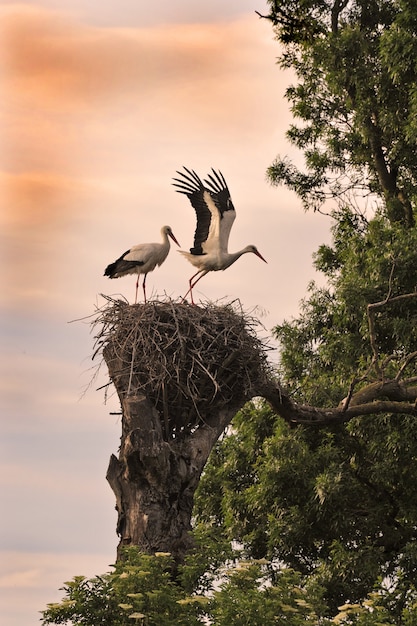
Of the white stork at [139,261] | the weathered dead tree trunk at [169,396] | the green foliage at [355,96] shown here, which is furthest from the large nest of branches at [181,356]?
the green foliage at [355,96]

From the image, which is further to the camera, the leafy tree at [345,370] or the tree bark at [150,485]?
the leafy tree at [345,370]

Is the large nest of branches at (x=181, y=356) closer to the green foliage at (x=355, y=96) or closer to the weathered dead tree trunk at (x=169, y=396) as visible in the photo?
A: the weathered dead tree trunk at (x=169, y=396)

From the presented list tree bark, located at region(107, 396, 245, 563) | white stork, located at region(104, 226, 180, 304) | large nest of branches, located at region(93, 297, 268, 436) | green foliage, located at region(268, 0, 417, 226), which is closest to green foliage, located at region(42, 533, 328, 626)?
tree bark, located at region(107, 396, 245, 563)

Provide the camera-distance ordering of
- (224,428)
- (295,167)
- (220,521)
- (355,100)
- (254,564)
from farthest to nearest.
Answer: (295,167), (355,100), (220,521), (224,428), (254,564)

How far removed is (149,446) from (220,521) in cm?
775

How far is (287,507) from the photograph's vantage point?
54.0 feet

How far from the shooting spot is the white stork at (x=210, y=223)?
14484mm

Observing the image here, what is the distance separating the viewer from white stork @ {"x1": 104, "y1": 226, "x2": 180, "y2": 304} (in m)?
14.1

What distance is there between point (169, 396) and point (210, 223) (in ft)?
11.3

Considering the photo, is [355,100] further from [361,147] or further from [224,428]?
[224,428]

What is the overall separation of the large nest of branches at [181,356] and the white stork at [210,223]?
2189mm

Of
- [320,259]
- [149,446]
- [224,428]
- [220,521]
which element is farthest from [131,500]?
[320,259]

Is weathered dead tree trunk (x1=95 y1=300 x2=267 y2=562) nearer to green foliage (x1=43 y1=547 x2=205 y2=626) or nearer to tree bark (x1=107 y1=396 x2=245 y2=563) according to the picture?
tree bark (x1=107 y1=396 x2=245 y2=563)

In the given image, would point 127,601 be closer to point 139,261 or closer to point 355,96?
point 139,261
